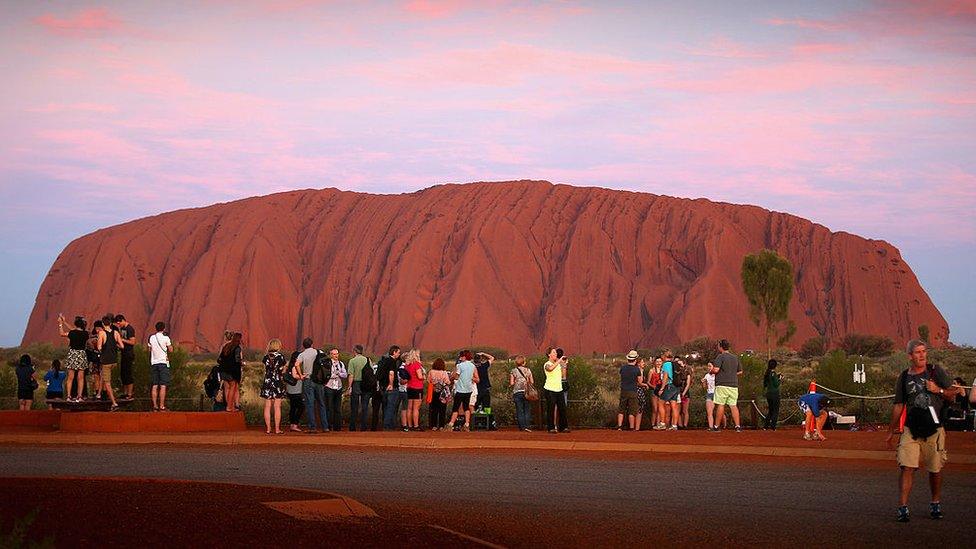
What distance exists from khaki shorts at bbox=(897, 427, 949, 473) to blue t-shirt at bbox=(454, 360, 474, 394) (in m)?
15.3

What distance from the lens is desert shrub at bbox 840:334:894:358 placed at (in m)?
99.4

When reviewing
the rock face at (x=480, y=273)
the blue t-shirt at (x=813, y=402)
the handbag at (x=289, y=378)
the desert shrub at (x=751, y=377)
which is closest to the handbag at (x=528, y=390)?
the handbag at (x=289, y=378)

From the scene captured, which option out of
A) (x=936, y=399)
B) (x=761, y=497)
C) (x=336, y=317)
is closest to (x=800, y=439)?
(x=761, y=497)

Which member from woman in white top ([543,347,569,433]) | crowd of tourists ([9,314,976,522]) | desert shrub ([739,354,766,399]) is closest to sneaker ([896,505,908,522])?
crowd of tourists ([9,314,976,522])

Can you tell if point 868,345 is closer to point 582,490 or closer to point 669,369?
point 669,369

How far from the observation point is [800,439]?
25.7 metres

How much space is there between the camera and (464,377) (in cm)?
2823

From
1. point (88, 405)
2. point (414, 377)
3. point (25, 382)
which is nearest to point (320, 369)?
point (414, 377)

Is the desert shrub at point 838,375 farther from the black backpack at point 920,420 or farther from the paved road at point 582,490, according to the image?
the black backpack at point 920,420

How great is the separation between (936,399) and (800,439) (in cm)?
1236

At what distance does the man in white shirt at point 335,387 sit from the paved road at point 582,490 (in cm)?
332

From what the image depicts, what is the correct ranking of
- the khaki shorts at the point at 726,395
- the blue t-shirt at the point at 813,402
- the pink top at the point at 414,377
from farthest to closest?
the pink top at the point at 414,377, the khaki shorts at the point at 726,395, the blue t-shirt at the point at 813,402

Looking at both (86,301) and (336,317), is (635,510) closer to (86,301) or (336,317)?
(336,317)

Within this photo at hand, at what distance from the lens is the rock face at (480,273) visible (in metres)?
102
